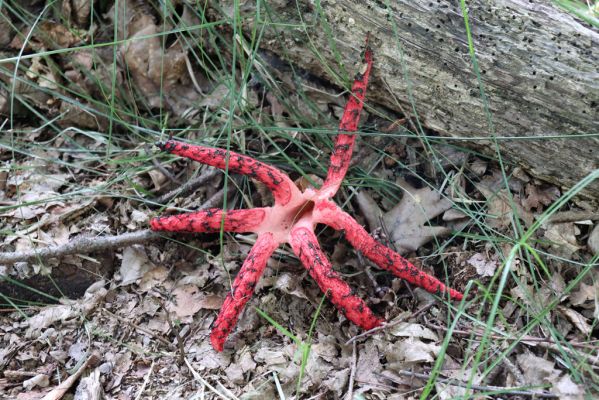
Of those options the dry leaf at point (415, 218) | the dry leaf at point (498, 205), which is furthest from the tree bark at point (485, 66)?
the dry leaf at point (415, 218)

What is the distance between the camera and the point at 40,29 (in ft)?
12.1

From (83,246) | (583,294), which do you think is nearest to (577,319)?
(583,294)

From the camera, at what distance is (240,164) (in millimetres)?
2816

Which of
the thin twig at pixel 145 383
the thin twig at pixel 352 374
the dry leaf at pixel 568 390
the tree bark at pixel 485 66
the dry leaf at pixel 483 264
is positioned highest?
the tree bark at pixel 485 66

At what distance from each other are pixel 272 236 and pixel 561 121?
1.47m

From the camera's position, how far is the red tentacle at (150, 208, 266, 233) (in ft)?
9.20

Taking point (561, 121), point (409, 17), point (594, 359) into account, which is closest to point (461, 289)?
point (594, 359)

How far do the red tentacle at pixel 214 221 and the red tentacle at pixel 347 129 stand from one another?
1.27 ft

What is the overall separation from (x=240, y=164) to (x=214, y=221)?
12.2 inches

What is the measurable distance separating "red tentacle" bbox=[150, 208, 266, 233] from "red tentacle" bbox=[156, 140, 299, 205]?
0.14 metres

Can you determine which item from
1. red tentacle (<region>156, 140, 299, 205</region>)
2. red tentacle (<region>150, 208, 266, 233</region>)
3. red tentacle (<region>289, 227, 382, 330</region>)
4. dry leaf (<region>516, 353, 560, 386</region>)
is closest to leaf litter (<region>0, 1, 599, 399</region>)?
dry leaf (<region>516, 353, 560, 386</region>)

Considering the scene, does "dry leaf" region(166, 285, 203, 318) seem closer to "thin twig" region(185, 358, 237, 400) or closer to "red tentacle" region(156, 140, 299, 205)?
"thin twig" region(185, 358, 237, 400)

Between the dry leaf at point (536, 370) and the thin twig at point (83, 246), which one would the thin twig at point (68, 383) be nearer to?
the thin twig at point (83, 246)

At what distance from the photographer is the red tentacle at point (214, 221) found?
2805mm
